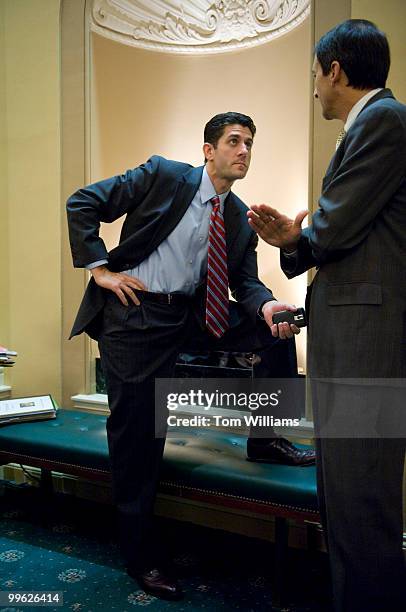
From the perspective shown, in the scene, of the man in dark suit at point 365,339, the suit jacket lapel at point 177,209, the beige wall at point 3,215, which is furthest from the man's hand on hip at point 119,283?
the beige wall at point 3,215

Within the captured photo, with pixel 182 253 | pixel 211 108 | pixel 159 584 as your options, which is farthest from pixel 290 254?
pixel 211 108

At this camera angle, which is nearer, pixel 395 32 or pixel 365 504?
pixel 365 504

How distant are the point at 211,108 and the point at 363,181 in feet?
8.09

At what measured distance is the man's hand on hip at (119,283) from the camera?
2.35m

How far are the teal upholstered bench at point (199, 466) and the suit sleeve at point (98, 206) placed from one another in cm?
92

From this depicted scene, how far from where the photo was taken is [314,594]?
2373 millimetres

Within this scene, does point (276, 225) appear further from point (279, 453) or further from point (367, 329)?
point (279, 453)

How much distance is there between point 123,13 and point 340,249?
2.73 metres

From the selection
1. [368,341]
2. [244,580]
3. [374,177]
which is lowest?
[244,580]

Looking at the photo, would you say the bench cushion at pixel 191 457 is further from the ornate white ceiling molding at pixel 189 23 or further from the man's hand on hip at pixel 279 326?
the ornate white ceiling molding at pixel 189 23

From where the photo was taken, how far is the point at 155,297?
2.40 meters

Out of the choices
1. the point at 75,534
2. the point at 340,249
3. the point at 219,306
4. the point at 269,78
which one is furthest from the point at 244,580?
the point at 269,78

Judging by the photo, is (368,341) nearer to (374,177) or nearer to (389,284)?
(389,284)

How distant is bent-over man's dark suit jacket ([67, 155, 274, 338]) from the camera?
2359mm
